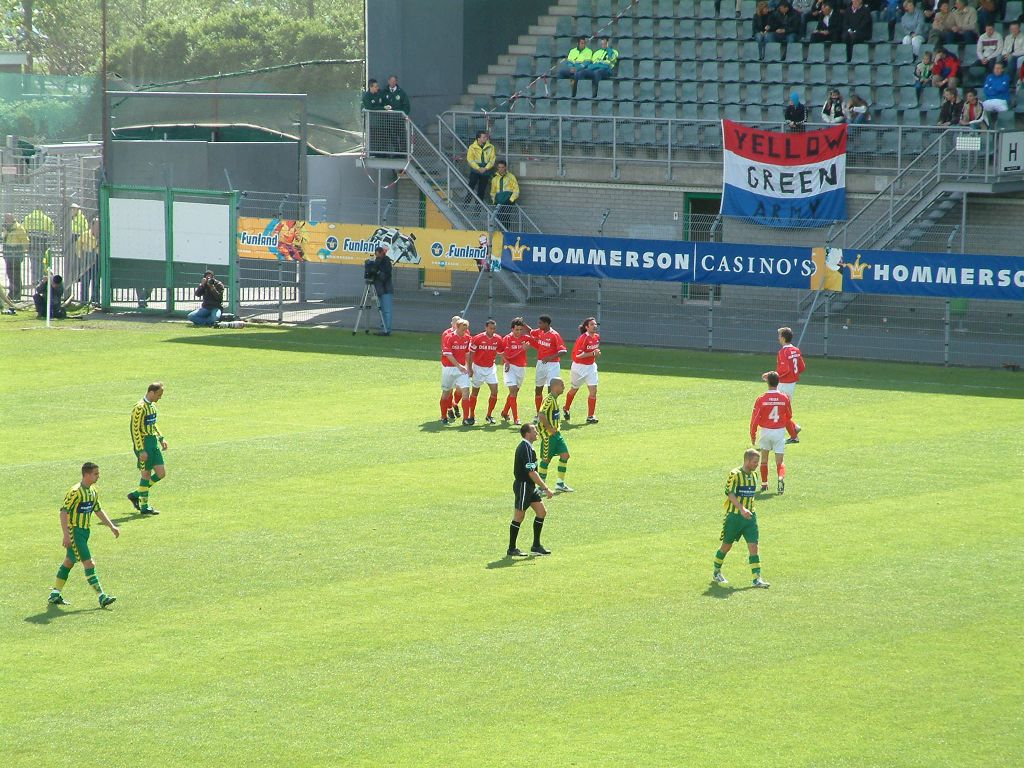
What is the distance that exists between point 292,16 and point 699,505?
347 ft

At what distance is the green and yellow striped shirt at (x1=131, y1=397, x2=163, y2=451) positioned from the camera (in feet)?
62.4

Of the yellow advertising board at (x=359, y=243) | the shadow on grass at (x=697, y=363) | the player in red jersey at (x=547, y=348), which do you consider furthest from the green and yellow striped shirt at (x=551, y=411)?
the yellow advertising board at (x=359, y=243)

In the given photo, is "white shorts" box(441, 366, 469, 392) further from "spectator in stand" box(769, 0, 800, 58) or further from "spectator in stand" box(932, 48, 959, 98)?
"spectator in stand" box(769, 0, 800, 58)

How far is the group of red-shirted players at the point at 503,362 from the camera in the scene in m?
24.7

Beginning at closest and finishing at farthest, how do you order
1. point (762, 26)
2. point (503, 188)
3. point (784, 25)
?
point (503, 188) → point (784, 25) → point (762, 26)

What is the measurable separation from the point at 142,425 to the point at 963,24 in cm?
2629

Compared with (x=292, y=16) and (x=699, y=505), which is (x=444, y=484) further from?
(x=292, y=16)

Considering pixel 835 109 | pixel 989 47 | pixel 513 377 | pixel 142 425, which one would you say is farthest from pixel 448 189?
pixel 142 425

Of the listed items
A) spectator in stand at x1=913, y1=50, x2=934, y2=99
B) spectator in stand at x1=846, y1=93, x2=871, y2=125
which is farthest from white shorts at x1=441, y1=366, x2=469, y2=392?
spectator in stand at x1=913, y1=50, x2=934, y2=99

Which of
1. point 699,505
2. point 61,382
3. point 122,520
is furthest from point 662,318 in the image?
point 122,520

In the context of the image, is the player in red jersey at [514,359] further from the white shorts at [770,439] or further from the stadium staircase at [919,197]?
the stadium staircase at [919,197]

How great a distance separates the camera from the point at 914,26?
3784 cm

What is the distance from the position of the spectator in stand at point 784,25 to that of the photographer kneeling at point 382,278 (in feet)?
43.0

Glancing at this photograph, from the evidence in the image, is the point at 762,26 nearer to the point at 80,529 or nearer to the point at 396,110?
the point at 396,110
